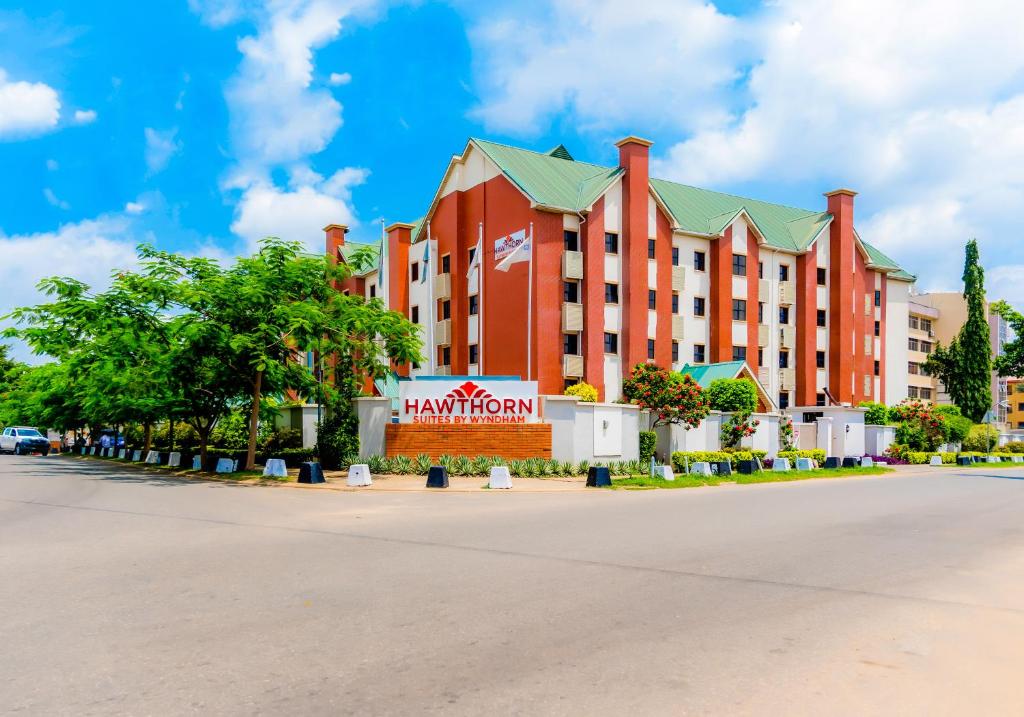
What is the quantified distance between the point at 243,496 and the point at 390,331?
9146 millimetres

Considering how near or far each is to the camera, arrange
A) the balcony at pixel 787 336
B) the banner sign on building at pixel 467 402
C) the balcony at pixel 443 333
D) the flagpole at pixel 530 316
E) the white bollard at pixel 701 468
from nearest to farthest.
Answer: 1. the white bollard at pixel 701 468
2. the banner sign on building at pixel 467 402
3. the flagpole at pixel 530 316
4. the balcony at pixel 443 333
5. the balcony at pixel 787 336

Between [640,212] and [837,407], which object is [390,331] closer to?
[640,212]

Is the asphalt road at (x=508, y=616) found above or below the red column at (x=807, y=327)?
below

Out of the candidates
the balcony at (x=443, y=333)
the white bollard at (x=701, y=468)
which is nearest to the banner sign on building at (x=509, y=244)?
the balcony at (x=443, y=333)

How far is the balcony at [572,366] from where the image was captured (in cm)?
3959

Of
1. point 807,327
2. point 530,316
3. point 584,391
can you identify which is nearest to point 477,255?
point 530,316

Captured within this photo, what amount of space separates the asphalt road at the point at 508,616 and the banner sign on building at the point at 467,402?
14278 mm

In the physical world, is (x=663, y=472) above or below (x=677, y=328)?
below

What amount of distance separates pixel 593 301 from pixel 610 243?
370 cm

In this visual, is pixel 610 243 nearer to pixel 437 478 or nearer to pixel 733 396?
pixel 733 396

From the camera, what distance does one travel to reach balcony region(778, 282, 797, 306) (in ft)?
165

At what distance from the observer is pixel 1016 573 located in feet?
32.7

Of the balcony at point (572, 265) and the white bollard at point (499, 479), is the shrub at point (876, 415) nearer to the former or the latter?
the balcony at point (572, 265)

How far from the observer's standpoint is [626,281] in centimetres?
4138
